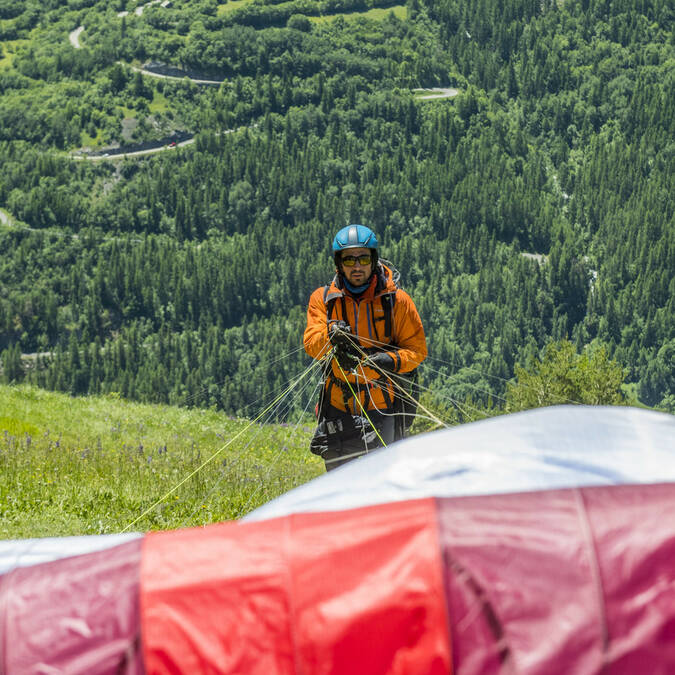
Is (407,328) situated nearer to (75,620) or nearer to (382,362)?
(382,362)

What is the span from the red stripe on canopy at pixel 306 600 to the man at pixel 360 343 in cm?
421

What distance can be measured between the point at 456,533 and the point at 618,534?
0.63 metres

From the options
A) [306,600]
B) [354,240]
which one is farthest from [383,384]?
[306,600]

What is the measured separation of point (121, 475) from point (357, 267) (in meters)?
3.57

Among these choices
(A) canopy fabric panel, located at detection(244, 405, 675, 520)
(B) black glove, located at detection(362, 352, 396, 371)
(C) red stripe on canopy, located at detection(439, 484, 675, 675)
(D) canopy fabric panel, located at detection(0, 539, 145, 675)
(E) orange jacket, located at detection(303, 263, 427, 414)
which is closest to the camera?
(C) red stripe on canopy, located at detection(439, 484, 675, 675)

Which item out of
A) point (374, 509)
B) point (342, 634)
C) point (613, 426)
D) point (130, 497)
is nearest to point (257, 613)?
point (342, 634)

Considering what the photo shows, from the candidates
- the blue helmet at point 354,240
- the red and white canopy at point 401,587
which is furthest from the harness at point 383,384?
the red and white canopy at point 401,587

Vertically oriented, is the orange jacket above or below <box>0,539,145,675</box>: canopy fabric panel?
below

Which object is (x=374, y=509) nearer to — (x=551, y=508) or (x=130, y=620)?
(x=551, y=508)

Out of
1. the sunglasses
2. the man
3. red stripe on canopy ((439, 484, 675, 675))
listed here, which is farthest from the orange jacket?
red stripe on canopy ((439, 484, 675, 675))

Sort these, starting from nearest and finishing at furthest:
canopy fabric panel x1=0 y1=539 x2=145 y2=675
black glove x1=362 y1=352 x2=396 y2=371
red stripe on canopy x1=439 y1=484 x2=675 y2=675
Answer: red stripe on canopy x1=439 y1=484 x2=675 y2=675, canopy fabric panel x1=0 y1=539 x2=145 y2=675, black glove x1=362 y1=352 x2=396 y2=371

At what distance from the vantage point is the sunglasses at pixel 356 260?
8.40 meters

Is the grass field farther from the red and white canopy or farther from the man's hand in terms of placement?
the red and white canopy

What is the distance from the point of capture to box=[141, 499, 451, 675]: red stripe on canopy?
3795mm
